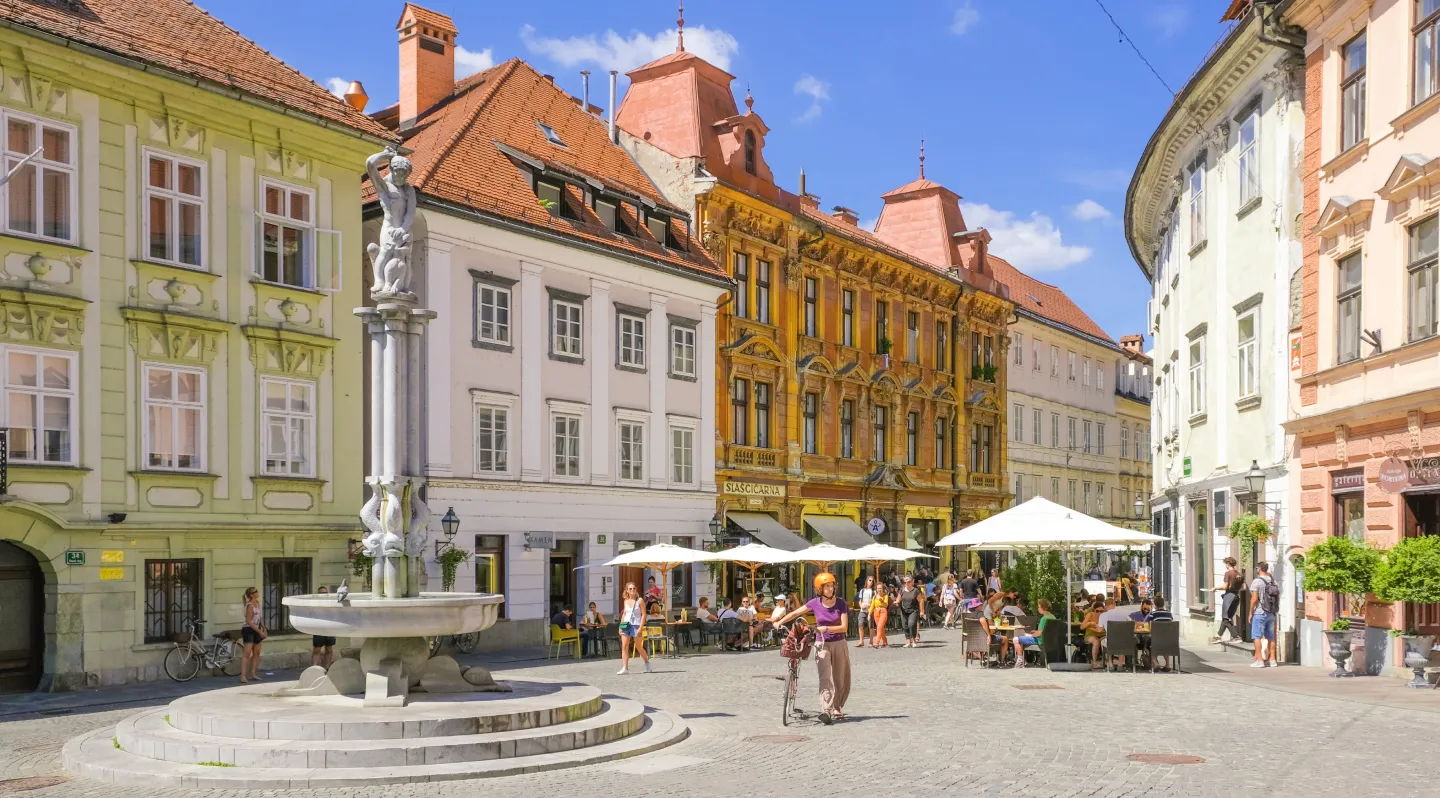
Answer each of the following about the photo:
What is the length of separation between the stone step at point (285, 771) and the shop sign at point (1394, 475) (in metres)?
12.1

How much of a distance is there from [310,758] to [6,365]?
41.7ft

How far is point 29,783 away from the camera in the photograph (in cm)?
1285

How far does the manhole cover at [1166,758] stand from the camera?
13219 mm

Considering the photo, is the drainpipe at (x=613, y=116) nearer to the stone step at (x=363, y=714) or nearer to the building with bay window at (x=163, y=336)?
the building with bay window at (x=163, y=336)

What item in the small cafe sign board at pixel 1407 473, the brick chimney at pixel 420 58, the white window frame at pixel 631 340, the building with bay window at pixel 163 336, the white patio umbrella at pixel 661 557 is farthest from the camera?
the brick chimney at pixel 420 58

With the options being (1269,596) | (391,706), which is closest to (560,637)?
(1269,596)

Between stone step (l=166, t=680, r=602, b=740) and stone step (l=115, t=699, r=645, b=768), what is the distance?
0.32 feet

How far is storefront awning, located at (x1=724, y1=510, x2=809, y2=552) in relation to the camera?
41.1 meters

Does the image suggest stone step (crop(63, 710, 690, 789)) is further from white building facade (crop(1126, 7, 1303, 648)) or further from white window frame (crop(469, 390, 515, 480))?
white window frame (crop(469, 390, 515, 480))

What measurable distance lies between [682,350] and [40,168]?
726 inches

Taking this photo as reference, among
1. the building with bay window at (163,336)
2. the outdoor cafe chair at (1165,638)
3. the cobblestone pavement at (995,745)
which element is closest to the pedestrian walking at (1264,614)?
the outdoor cafe chair at (1165,638)

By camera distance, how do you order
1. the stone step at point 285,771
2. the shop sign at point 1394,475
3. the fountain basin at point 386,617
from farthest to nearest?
1. the shop sign at point 1394,475
2. the fountain basin at point 386,617
3. the stone step at point 285,771

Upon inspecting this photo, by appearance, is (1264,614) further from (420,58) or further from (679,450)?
(420,58)

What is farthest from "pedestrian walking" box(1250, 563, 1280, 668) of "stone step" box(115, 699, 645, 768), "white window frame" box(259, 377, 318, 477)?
"white window frame" box(259, 377, 318, 477)
